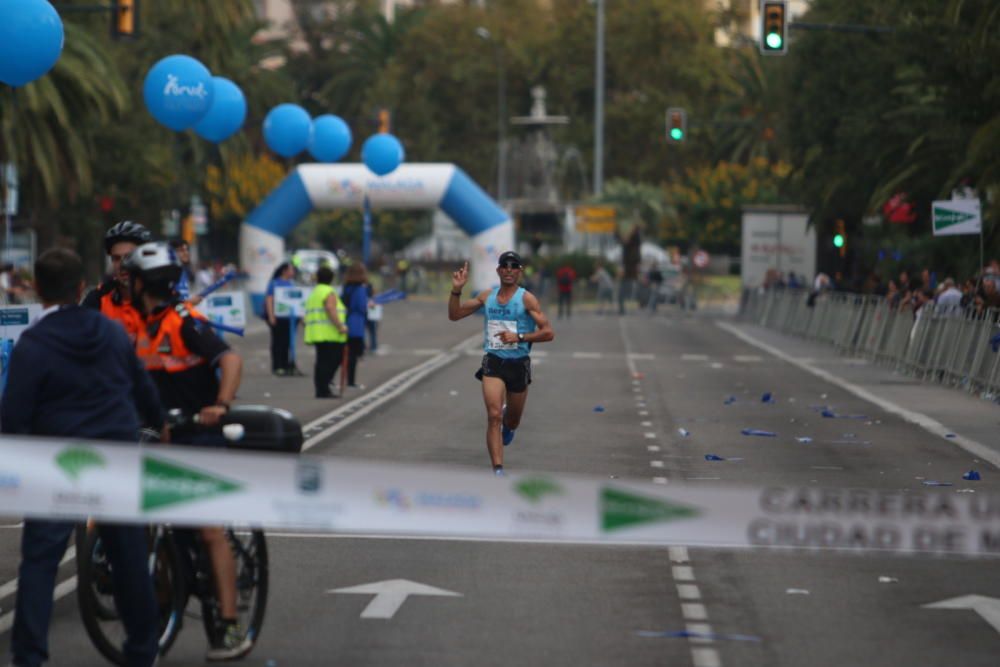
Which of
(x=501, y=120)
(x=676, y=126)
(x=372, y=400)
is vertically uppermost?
(x=501, y=120)

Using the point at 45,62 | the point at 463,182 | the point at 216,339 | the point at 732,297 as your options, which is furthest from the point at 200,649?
the point at 732,297

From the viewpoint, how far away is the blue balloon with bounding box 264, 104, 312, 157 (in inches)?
1438

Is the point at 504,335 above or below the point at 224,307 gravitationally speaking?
above

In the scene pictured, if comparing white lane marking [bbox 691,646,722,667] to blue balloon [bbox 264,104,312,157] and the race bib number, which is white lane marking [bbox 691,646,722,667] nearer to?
the race bib number

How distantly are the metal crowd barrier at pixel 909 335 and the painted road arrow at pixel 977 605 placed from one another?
1590 centimetres

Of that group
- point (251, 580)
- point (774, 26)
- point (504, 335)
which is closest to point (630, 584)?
point (251, 580)

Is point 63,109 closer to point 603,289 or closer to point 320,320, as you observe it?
point 320,320

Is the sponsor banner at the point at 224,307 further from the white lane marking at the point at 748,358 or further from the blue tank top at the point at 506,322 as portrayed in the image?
the white lane marking at the point at 748,358

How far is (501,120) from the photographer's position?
327ft

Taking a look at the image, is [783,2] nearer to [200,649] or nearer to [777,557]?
[777,557]

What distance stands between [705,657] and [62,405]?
3.03 metres

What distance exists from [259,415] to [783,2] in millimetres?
24015

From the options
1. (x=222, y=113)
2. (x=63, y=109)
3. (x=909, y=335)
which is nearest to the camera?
(x=222, y=113)

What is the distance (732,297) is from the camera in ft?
265
